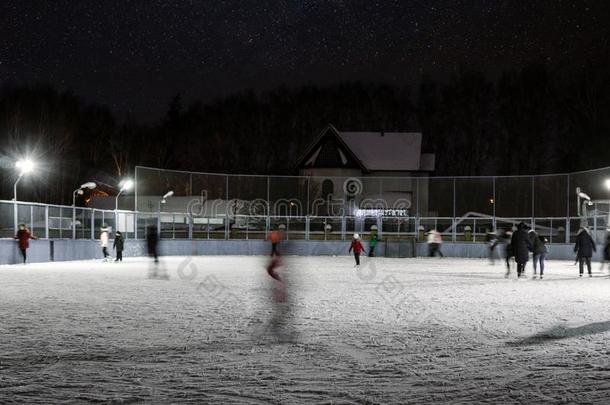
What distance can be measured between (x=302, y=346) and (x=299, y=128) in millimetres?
74196

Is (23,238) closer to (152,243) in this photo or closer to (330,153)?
(152,243)

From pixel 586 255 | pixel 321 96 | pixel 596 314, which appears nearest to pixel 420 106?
pixel 321 96

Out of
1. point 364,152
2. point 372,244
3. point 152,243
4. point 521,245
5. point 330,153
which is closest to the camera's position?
point 521,245

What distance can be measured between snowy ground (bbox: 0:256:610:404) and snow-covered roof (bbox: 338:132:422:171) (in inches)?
1854

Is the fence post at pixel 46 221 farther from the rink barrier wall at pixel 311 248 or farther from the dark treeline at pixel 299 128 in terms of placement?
the dark treeline at pixel 299 128

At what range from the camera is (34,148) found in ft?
207

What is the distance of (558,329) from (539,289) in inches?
293

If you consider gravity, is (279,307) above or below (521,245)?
below

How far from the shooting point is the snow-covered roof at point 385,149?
207 ft

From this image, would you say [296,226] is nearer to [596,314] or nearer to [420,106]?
[596,314]

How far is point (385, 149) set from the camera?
64.6 metres

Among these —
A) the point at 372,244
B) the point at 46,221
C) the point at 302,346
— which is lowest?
the point at 372,244

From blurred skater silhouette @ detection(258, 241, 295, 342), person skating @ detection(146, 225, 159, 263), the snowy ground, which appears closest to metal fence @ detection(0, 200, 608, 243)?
person skating @ detection(146, 225, 159, 263)

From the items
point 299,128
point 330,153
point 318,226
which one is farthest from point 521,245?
point 299,128
